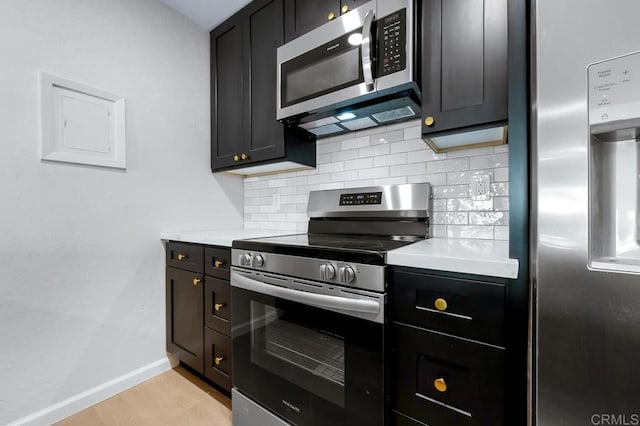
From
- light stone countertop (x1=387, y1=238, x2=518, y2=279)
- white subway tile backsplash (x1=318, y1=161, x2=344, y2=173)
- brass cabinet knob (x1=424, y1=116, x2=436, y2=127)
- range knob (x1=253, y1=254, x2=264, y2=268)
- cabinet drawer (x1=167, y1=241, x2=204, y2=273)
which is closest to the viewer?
light stone countertop (x1=387, y1=238, x2=518, y2=279)

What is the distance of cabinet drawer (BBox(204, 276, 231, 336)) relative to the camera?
1.65m

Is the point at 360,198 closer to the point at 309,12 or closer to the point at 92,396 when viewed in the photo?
the point at 309,12

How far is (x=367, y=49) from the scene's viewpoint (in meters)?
1.32

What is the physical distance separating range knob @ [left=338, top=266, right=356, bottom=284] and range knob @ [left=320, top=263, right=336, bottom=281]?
30 millimetres

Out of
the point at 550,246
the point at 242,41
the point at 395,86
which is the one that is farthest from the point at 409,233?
the point at 242,41

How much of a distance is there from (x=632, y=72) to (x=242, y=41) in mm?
2148

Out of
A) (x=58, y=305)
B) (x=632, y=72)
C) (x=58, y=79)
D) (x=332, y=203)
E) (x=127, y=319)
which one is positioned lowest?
(x=127, y=319)

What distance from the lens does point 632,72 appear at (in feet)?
1.87

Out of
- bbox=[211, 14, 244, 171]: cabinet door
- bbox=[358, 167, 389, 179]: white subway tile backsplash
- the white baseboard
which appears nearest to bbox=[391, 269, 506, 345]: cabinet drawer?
bbox=[358, 167, 389, 179]: white subway tile backsplash

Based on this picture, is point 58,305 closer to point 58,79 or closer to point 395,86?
point 58,79

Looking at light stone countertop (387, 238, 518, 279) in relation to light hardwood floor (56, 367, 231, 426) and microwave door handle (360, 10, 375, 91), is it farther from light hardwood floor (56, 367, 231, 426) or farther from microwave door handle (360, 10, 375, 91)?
light hardwood floor (56, 367, 231, 426)

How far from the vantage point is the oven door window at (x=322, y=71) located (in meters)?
1.44

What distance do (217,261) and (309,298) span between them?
0.80 metres

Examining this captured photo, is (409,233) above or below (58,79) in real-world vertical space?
below
